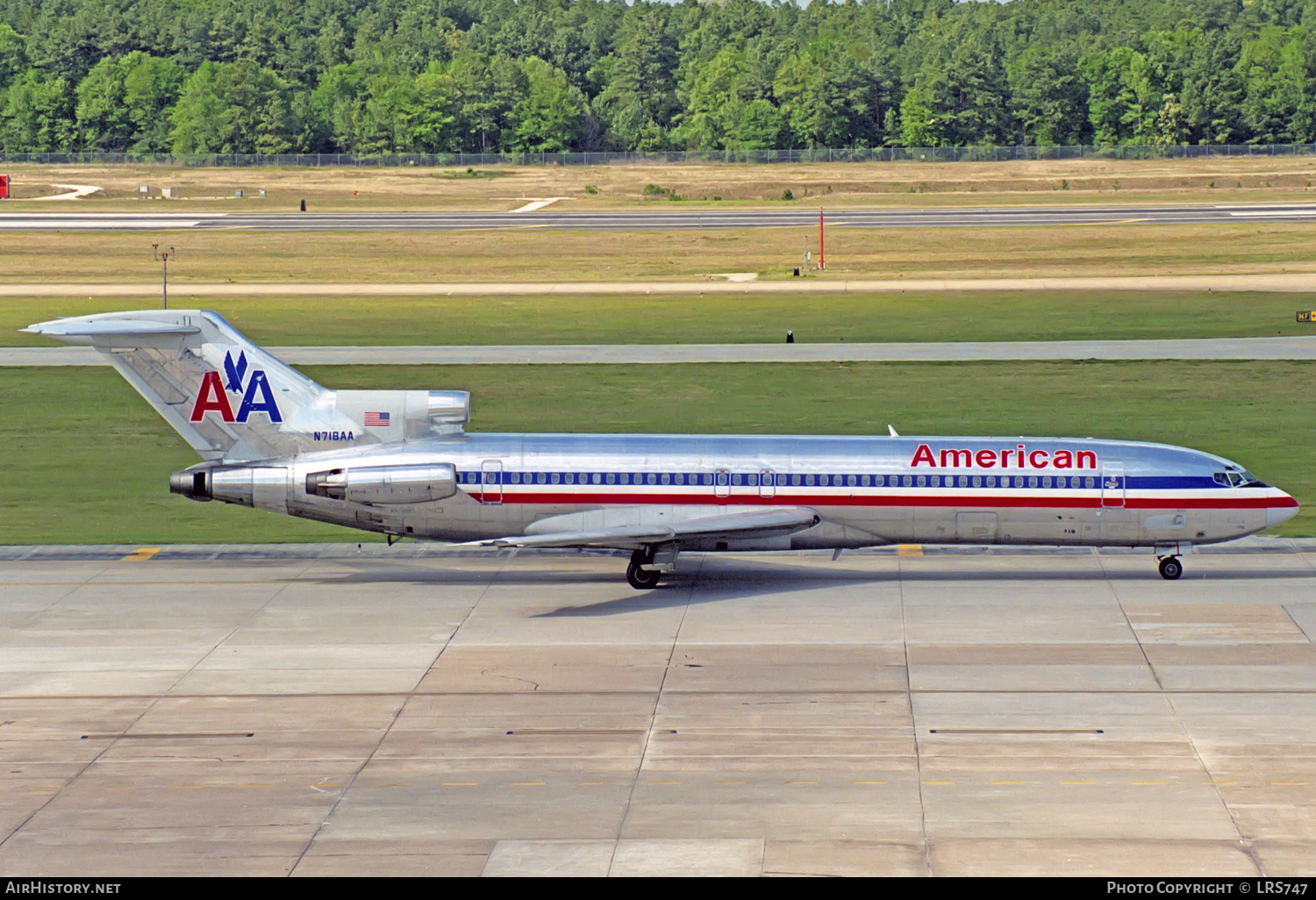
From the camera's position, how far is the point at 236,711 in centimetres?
2752

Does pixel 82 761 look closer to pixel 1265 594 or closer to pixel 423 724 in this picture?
pixel 423 724

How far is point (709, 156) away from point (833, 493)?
145542mm

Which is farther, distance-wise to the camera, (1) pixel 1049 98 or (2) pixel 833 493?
(1) pixel 1049 98

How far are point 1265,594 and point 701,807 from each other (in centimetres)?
1817

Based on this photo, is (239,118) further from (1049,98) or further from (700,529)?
(700,529)

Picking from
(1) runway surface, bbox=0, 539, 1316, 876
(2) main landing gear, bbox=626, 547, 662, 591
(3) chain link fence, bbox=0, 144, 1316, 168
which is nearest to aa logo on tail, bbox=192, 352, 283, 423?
(1) runway surface, bbox=0, 539, 1316, 876

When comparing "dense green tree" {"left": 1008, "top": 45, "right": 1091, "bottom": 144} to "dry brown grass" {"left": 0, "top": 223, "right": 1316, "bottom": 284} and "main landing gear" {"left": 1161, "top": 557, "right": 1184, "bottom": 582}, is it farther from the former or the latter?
"main landing gear" {"left": 1161, "top": 557, "right": 1184, "bottom": 582}

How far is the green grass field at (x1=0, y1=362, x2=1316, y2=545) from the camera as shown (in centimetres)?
4444

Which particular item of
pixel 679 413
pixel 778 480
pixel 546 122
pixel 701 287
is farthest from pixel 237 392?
pixel 546 122

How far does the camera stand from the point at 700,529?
115 ft

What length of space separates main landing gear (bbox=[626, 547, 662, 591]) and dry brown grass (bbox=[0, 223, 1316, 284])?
2506 inches

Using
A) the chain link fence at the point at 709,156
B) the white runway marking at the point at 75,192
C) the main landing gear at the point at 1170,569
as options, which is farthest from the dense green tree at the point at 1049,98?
the main landing gear at the point at 1170,569

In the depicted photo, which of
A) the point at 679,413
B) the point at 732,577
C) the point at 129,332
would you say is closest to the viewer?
the point at 129,332

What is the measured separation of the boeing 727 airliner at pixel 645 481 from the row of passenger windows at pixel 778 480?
0.10 feet
